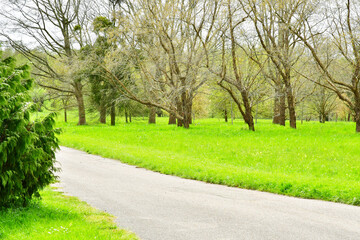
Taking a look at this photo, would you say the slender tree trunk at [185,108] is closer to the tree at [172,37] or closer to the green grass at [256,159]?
the tree at [172,37]

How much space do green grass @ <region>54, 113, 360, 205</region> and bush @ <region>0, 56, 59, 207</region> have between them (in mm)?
725

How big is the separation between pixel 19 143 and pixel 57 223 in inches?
69.8

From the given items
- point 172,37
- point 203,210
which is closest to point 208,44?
point 172,37

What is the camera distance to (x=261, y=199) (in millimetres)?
9086

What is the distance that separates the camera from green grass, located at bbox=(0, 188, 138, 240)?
5.44m

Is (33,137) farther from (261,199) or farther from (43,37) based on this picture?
(43,37)

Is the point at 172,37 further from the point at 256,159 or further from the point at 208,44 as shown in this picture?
the point at 256,159

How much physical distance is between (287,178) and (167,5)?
60.8 feet

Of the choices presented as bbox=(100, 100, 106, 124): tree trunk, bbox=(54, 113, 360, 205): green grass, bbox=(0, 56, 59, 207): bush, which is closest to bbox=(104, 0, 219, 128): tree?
bbox=(54, 113, 360, 205): green grass

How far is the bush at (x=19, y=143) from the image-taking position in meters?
6.36

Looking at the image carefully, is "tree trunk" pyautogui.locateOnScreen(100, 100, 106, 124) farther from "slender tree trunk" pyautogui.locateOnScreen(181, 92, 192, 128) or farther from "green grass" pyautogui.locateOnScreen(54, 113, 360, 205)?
"green grass" pyautogui.locateOnScreen(54, 113, 360, 205)

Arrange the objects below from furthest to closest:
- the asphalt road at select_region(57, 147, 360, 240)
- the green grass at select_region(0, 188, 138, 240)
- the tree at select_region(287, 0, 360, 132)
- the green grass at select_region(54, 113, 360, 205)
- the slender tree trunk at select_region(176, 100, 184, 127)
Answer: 1. the slender tree trunk at select_region(176, 100, 184, 127)
2. the tree at select_region(287, 0, 360, 132)
3. the green grass at select_region(54, 113, 360, 205)
4. the asphalt road at select_region(57, 147, 360, 240)
5. the green grass at select_region(0, 188, 138, 240)

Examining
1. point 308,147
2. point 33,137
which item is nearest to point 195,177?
point 33,137

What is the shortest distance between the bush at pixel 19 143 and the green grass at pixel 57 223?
1.48ft
